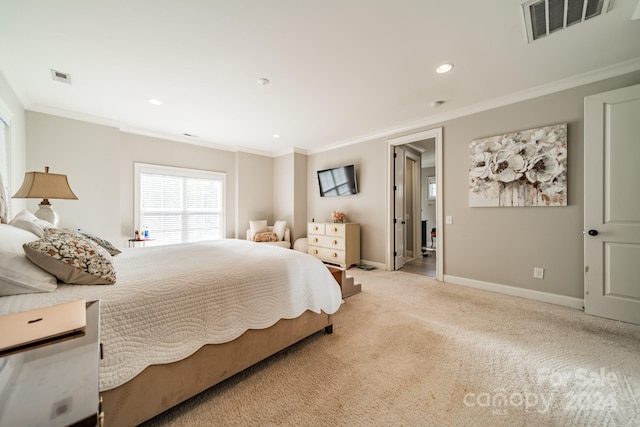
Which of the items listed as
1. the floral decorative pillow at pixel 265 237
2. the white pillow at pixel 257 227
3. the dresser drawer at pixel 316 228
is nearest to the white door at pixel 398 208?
the dresser drawer at pixel 316 228

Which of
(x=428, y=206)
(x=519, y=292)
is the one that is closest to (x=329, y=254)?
(x=519, y=292)

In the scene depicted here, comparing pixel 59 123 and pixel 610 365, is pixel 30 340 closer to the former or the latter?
pixel 610 365

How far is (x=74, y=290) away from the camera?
1159mm

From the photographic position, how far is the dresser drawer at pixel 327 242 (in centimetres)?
441

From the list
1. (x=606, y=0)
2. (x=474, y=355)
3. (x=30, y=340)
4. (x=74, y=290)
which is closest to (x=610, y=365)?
(x=474, y=355)

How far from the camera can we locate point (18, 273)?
109 centimetres

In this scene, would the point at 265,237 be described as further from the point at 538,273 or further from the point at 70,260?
the point at 538,273

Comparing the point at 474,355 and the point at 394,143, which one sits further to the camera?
the point at 394,143

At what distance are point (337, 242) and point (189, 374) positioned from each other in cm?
334

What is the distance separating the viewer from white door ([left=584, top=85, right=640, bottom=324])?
7.40 feet

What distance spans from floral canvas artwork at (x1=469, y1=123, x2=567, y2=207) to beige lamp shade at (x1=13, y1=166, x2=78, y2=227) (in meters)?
4.71

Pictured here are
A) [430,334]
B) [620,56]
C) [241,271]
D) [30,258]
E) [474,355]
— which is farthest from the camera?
[620,56]

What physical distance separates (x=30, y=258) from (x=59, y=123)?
143 inches

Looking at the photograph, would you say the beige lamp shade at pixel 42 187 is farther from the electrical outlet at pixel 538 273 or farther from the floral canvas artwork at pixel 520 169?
the electrical outlet at pixel 538 273
